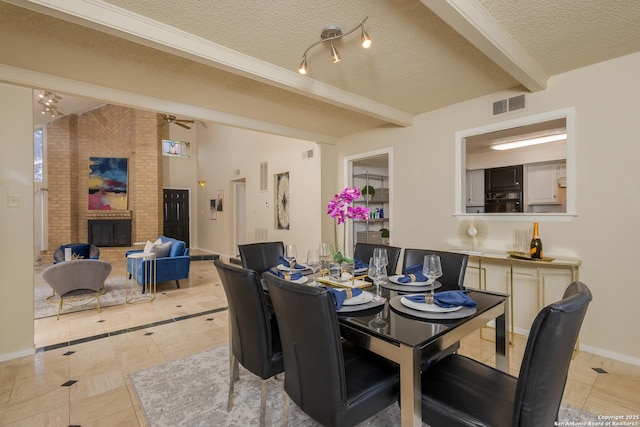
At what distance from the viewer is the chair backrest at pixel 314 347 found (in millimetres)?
1175

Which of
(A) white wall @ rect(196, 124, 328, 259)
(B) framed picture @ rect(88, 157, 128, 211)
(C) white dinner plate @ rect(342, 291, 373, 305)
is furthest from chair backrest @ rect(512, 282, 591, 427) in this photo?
(B) framed picture @ rect(88, 157, 128, 211)

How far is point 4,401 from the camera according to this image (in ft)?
6.73

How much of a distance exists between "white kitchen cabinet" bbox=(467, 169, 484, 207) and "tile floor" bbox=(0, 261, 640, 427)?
3770 mm

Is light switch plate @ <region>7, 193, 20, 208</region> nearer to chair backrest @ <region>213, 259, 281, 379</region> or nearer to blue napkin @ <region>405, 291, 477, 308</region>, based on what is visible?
chair backrest @ <region>213, 259, 281, 379</region>

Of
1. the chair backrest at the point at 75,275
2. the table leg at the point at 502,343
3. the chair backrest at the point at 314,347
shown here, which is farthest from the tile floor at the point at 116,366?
the chair backrest at the point at 314,347

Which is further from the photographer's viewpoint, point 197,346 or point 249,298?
point 197,346

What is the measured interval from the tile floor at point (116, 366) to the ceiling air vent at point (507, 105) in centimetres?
231

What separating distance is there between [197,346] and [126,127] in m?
7.47

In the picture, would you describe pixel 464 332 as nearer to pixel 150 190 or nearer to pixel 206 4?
pixel 206 4

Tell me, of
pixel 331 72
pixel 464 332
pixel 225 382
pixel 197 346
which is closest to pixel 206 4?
pixel 331 72

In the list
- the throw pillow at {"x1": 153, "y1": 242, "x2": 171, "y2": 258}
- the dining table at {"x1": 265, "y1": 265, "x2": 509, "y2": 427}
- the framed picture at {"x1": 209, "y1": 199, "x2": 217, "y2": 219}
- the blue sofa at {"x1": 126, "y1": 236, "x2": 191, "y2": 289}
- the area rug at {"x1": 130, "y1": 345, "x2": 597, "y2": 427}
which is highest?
the framed picture at {"x1": 209, "y1": 199, "x2": 217, "y2": 219}

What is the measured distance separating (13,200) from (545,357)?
3882 mm

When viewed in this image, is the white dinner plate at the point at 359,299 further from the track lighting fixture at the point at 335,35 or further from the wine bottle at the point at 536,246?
the wine bottle at the point at 536,246

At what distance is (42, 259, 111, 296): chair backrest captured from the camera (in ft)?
11.8
